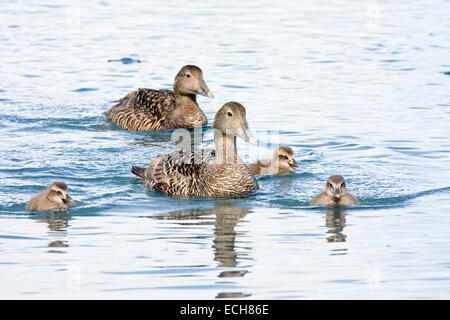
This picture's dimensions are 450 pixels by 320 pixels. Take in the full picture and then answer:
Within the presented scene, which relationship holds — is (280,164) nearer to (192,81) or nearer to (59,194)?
(59,194)

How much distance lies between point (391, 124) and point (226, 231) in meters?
6.45

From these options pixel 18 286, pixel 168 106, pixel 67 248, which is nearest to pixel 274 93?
pixel 168 106

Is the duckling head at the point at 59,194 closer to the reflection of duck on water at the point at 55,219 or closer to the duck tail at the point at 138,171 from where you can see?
the reflection of duck on water at the point at 55,219

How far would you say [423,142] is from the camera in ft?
49.6

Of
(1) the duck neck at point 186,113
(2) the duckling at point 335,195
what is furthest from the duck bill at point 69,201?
(1) the duck neck at point 186,113

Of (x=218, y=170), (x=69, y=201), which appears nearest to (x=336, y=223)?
(x=218, y=170)

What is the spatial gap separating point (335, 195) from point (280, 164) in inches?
84.4

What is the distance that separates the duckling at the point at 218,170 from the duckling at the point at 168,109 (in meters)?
4.24

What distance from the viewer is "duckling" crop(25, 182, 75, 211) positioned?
37.1 ft

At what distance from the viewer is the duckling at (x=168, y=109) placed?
1695 centimetres

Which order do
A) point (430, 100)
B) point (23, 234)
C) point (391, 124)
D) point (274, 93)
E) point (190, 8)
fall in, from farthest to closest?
point (190, 8) < point (274, 93) < point (430, 100) < point (391, 124) < point (23, 234)

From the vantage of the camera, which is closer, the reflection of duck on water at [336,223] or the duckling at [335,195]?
the reflection of duck on water at [336,223]

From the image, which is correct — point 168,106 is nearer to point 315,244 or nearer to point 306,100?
point 306,100

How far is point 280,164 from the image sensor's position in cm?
1366
